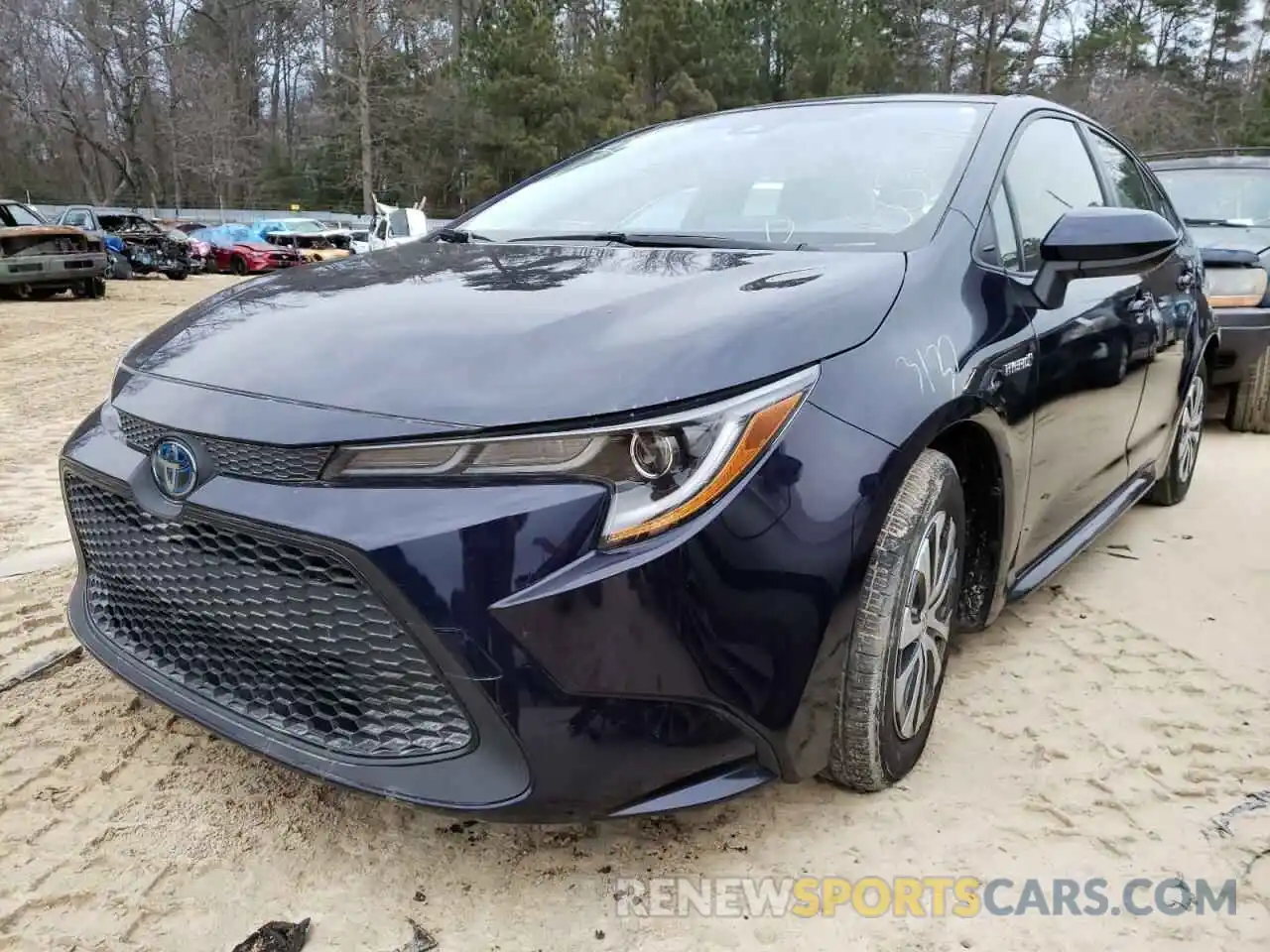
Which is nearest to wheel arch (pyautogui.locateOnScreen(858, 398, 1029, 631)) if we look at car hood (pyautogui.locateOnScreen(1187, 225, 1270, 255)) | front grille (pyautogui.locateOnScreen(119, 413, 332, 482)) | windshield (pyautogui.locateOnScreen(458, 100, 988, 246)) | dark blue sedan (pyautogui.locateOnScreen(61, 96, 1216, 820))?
dark blue sedan (pyautogui.locateOnScreen(61, 96, 1216, 820))

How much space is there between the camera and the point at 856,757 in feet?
6.22

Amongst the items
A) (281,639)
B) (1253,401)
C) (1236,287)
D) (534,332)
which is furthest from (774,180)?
(1253,401)

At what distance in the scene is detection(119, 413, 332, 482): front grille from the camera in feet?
5.15

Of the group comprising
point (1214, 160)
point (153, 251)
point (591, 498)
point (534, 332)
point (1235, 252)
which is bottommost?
point (153, 251)

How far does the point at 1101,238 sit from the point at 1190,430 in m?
2.20

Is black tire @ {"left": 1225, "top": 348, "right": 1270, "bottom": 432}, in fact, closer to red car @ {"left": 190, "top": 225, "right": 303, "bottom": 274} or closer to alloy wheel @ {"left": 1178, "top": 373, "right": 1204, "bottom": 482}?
A: alloy wheel @ {"left": 1178, "top": 373, "right": 1204, "bottom": 482}

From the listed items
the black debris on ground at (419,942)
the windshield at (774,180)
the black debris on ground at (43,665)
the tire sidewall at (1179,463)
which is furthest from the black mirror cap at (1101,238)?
the black debris on ground at (43,665)

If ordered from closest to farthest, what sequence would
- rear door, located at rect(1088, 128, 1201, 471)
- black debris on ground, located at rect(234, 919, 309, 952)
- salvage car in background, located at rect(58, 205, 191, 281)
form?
black debris on ground, located at rect(234, 919, 309, 952) → rear door, located at rect(1088, 128, 1201, 471) → salvage car in background, located at rect(58, 205, 191, 281)

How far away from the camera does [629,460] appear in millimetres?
1520

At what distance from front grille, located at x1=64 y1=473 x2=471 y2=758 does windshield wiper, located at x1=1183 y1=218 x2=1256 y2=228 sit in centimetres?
585

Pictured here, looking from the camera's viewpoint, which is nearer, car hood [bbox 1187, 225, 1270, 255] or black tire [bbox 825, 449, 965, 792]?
black tire [bbox 825, 449, 965, 792]

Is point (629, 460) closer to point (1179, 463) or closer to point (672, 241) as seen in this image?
point (672, 241)

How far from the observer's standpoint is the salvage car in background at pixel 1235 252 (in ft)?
16.7

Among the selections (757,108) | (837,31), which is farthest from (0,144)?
(757,108)
